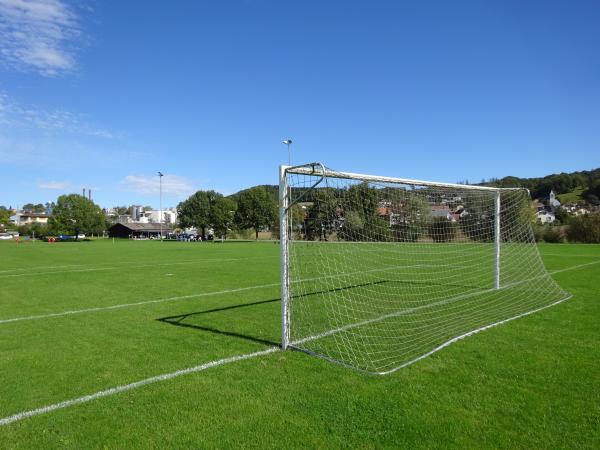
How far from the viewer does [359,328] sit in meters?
7.26

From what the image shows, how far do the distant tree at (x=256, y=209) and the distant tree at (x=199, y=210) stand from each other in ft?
14.9

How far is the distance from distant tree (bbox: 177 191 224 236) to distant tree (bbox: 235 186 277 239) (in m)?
4.54

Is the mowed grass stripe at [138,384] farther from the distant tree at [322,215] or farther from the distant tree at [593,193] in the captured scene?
the distant tree at [593,193]

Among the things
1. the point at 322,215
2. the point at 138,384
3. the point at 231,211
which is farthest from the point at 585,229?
the point at 231,211

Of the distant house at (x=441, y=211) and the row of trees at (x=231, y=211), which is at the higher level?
the row of trees at (x=231, y=211)

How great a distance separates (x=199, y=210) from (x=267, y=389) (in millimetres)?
72935

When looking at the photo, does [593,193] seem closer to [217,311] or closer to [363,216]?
[363,216]

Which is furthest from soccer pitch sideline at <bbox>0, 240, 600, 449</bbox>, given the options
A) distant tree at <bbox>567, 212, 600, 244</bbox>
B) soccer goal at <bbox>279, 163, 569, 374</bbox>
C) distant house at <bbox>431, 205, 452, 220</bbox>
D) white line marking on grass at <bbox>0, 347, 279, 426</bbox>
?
distant tree at <bbox>567, 212, 600, 244</bbox>

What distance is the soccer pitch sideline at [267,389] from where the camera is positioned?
3.56 metres

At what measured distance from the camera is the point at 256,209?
6838 centimetres

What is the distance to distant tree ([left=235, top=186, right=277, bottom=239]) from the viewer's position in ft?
222

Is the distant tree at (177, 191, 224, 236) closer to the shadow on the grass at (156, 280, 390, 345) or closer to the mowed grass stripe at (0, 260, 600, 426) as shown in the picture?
the shadow on the grass at (156, 280, 390, 345)

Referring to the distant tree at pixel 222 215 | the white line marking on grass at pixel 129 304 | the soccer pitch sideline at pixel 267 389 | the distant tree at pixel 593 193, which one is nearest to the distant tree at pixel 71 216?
the distant tree at pixel 222 215

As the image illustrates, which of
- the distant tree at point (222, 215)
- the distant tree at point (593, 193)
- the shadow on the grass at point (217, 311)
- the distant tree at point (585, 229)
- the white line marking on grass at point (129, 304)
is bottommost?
the shadow on the grass at point (217, 311)
